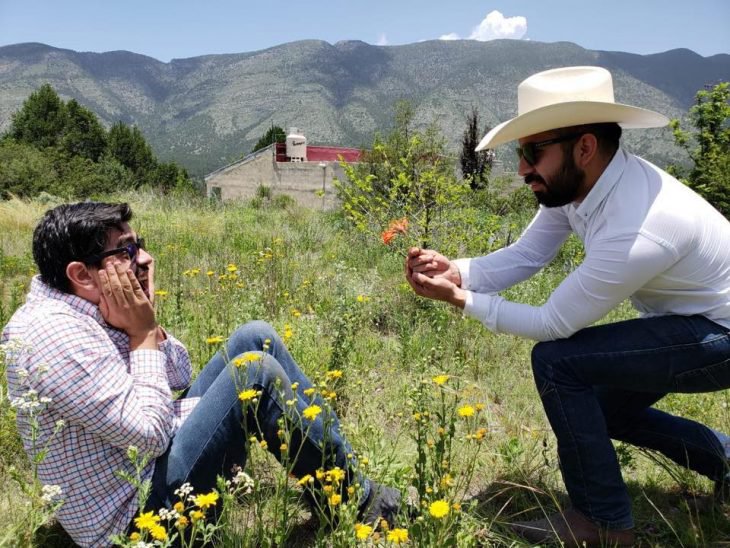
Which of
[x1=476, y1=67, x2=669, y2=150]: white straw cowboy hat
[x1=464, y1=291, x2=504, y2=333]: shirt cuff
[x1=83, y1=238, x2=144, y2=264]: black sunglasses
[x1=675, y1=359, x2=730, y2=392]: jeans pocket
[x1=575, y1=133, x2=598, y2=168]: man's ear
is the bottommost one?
[x1=675, y1=359, x2=730, y2=392]: jeans pocket

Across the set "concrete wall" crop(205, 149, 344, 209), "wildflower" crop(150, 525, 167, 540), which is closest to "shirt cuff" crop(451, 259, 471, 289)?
"wildflower" crop(150, 525, 167, 540)

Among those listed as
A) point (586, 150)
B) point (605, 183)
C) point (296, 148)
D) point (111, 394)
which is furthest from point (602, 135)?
point (296, 148)

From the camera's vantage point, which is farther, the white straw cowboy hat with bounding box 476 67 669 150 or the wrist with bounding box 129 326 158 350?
the white straw cowboy hat with bounding box 476 67 669 150

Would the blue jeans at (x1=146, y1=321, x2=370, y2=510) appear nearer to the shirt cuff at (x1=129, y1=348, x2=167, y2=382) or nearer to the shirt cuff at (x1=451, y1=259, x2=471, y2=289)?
the shirt cuff at (x1=129, y1=348, x2=167, y2=382)

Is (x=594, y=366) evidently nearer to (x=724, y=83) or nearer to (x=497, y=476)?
(x=497, y=476)

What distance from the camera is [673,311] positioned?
5.84 feet

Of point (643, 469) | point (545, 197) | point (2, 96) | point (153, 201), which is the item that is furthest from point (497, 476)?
point (2, 96)

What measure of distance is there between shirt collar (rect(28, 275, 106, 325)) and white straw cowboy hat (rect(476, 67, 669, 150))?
147 cm

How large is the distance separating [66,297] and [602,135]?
1.81 metres

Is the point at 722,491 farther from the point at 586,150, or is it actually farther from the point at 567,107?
the point at 567,107

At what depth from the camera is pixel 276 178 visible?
41406mm

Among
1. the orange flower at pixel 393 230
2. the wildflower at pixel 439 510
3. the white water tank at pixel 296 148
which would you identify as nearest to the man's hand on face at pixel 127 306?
the wildflower at pixel 439 510

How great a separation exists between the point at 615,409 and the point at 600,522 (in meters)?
0.47

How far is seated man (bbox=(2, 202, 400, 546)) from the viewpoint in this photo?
1.38 m
